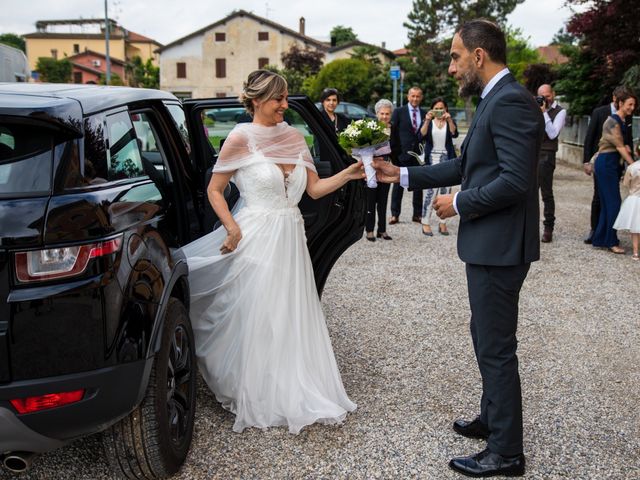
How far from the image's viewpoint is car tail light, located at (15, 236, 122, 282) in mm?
2311

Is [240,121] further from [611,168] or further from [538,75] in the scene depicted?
[538,75]

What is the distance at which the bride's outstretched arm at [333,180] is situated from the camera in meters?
3.92

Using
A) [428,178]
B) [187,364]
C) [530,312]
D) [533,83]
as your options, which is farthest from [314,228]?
[533,83]

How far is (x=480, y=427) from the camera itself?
12.0ft

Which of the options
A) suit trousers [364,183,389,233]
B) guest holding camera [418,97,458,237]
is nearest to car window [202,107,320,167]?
suit trousers [364,183,389,233]

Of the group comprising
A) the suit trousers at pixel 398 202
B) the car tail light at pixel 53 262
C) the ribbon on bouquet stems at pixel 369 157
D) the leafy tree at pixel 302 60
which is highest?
the leafy tree at pixel 302 60

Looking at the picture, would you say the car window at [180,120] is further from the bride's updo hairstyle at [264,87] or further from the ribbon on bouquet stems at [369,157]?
the ribbon on bouquet stems at [369,157]

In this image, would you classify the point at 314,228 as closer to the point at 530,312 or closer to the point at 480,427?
the point at 480,427

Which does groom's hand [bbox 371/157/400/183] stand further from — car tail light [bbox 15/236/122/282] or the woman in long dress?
the woman in long dress

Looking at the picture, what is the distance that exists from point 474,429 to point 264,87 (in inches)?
90.8

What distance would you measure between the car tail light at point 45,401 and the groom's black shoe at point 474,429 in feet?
7.15

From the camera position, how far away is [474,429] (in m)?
3.67

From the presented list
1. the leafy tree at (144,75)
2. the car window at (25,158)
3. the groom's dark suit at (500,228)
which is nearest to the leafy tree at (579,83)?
the groom's dark suit at (500,228)

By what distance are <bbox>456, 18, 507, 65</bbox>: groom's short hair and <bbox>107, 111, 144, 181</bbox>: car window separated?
5.49 ft
